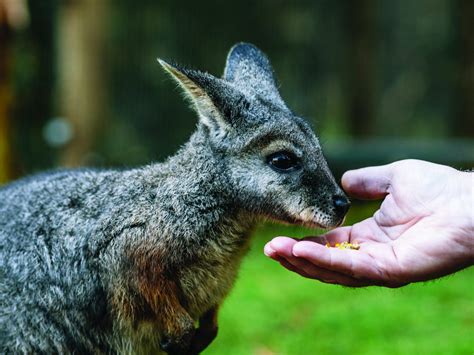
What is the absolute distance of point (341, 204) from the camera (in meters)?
3.63

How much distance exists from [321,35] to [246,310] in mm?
6890

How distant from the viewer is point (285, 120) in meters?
3.80

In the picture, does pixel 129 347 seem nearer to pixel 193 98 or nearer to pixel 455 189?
pixel 193 98

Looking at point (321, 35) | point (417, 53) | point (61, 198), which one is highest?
point (61, 198)

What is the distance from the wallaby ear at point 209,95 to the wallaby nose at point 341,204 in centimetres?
66

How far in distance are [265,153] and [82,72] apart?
5557mm

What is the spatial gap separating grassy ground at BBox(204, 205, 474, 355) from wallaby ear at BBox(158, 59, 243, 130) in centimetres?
185

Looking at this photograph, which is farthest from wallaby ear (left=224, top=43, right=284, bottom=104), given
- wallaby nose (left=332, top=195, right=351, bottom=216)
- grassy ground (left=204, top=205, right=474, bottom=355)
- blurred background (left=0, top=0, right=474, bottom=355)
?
blurred background (left=0, top=0, right=474, bottom=355)

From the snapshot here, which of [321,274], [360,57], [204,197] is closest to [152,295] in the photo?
[204,197]

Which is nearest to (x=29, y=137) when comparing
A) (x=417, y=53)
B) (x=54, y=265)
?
(x=54, y=265)

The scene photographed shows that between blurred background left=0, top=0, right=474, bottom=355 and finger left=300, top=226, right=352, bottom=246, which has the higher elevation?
finger left=300, top=226, right=352, bottom=246

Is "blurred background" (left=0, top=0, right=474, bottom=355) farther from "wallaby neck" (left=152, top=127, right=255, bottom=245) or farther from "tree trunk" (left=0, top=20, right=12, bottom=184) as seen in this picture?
"wallaby neck" (left=152, top=127, right=255, bottom=245)

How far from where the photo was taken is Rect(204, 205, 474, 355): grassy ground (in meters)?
5.38

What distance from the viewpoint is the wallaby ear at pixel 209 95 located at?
3633 mm
